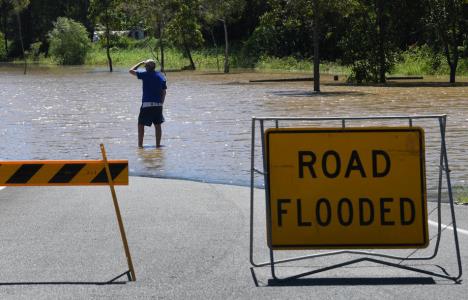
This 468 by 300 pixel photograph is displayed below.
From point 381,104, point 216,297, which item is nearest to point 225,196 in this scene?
point 216,297

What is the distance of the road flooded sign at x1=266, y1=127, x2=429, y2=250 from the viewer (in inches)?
342

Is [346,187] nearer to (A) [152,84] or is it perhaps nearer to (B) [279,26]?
(A) [152,84]

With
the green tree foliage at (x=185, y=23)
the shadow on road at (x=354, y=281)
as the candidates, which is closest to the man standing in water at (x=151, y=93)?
the shadow on road at (x=354, y=281)

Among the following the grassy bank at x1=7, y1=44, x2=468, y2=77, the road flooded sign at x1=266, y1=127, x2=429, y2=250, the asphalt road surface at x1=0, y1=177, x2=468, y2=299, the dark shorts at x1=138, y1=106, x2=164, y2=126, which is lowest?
the grassy bank at x1=7, y1=44, x2=468, y2=77

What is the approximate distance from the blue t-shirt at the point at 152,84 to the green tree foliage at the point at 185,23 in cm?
6158

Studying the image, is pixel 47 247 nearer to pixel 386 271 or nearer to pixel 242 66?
pixel 386 271

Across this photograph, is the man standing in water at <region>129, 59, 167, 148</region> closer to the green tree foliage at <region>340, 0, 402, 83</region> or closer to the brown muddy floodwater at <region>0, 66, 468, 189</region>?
the brown muddy floodwater at <region>0, 66, 468, 189</region>

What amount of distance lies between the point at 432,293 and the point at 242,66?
7675cm

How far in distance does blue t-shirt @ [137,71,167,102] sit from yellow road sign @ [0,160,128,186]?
441 inches

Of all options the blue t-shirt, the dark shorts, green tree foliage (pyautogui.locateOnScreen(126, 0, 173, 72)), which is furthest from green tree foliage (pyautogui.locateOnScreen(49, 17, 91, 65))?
the blue t-shirt

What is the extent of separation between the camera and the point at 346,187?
871 cm

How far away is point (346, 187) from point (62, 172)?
2.16 metres

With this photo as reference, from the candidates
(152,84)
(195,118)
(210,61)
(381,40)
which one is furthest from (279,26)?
(152,84)

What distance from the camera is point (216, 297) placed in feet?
25.2
